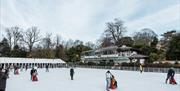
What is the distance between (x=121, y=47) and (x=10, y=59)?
27.1 meters

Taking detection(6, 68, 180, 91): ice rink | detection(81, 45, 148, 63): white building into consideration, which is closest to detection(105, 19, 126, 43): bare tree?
detection(81, 45, 148, 63): white building

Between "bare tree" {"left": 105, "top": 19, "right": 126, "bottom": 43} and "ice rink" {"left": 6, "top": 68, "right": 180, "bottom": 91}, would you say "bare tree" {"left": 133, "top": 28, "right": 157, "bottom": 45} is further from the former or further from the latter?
"ice rink" {"left": 6, "top": 68, "right": 180, "bottom": 91}

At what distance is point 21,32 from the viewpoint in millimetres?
75375

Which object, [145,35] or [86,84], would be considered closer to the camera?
[86,84]

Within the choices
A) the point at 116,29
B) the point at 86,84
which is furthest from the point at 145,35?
the point at 86,84

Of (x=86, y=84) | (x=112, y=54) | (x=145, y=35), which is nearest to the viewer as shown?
(x=86, y=84)

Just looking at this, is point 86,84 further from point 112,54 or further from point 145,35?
point 145,35

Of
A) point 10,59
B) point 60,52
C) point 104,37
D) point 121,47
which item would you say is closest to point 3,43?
point 10,59

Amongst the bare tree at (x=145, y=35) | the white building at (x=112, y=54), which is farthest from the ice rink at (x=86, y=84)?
the bare tree at (x=145, y=35)

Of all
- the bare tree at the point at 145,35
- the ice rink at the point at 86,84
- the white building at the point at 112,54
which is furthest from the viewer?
the bare tree at the point at 145,35

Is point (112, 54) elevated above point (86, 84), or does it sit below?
above

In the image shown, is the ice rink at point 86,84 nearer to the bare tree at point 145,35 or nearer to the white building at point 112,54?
the white building at point 112,54

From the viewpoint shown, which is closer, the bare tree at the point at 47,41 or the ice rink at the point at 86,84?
the ice rink at the point at 86,84

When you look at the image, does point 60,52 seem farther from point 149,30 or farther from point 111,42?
point 149,30
